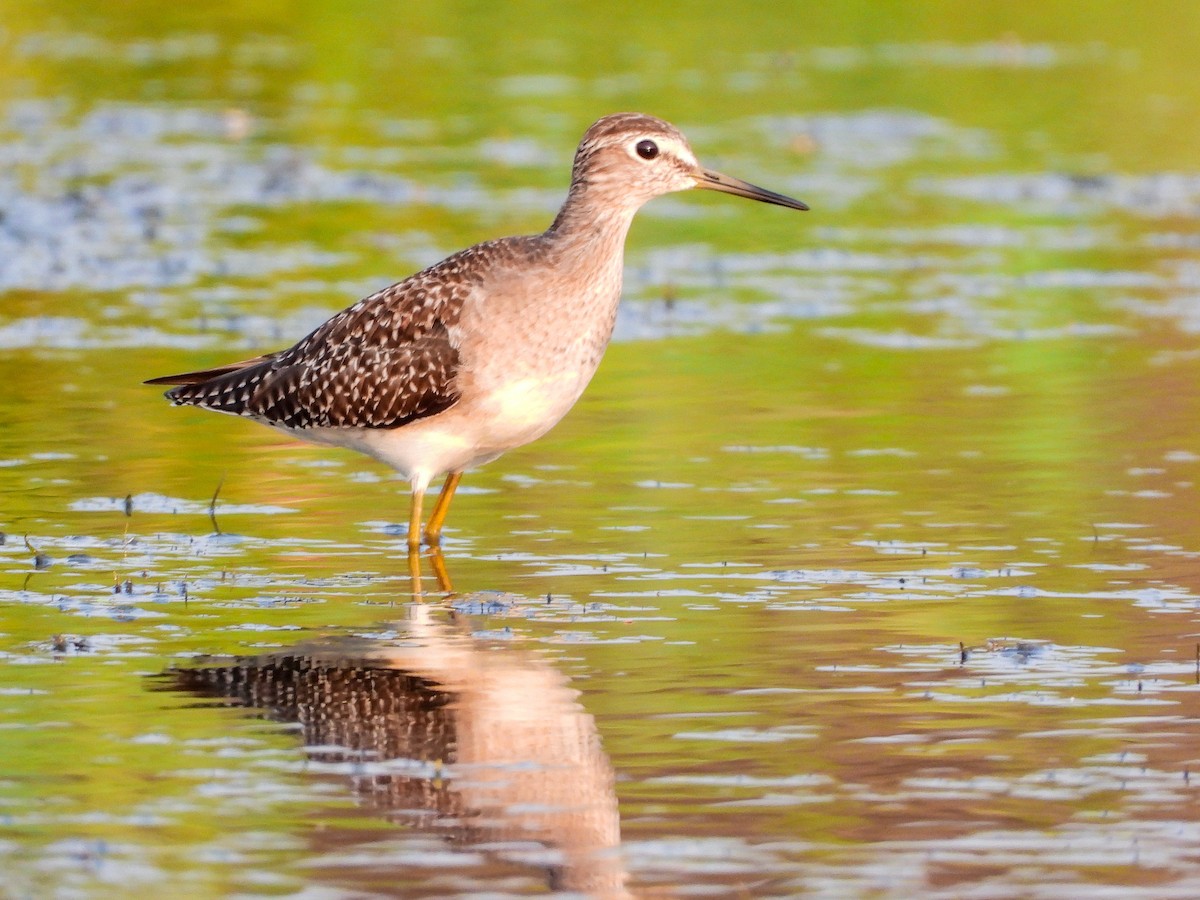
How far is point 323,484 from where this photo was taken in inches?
468

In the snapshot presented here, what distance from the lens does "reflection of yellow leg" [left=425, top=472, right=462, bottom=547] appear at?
10586 millimetres

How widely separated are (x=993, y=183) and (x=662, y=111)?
180 inches

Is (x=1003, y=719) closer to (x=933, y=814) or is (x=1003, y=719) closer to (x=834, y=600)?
(x=933, y=814)

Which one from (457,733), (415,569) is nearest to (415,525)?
(415,569)

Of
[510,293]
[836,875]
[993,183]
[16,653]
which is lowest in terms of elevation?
[836,875]

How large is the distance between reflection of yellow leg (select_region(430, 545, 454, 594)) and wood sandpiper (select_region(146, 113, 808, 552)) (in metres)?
0.10

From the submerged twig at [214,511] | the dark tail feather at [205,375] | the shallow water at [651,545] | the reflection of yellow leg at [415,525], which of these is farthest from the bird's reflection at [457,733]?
the dark tail feather at [205,375]

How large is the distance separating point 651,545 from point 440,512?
3.56 ft

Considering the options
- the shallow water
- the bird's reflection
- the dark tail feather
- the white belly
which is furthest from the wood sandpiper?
the bird's reflection

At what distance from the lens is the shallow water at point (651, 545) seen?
671cm

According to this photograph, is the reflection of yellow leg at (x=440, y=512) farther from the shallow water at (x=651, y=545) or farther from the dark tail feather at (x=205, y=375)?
the dark tail feather at (x=205, y=375)

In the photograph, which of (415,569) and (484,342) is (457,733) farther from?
(484,342)

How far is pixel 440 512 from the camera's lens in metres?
10.8

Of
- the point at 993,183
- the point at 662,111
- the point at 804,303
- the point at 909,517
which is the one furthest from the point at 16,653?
the point at 662,111
